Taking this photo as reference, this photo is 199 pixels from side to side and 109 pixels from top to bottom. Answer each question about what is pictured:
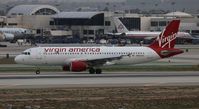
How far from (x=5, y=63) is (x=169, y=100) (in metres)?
52.0

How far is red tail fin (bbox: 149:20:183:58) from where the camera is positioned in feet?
247

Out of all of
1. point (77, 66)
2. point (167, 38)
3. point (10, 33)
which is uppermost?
point (167, 38)

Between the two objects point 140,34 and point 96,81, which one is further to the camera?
point 140,34

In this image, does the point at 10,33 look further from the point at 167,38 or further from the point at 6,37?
the point at 167,38

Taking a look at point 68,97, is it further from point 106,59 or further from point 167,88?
point 106,59

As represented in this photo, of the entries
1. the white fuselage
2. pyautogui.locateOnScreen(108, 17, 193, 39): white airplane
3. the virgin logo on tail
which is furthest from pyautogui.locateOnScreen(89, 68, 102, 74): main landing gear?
pyautogui.locateOnScreen(108, 17, 193, 39): white airplane

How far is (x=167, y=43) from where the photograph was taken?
2992 inches

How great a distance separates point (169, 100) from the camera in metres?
44.2

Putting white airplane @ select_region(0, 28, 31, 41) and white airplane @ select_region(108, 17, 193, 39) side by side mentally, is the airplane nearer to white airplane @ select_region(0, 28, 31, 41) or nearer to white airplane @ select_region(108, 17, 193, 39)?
white airplane @ select_region(108, 17, 193, 39)

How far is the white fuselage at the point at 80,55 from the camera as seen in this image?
72000mm

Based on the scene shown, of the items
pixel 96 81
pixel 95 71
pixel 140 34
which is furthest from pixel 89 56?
pixel 140 34

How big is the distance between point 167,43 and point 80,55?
33.4 ft

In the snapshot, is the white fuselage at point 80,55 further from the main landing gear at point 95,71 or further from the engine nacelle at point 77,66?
the main landing gear at point 95,71

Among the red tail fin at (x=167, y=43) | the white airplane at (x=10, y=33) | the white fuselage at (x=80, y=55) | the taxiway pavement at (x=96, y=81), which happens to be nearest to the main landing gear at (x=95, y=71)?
the white fuselage at (x=80, y=55)
